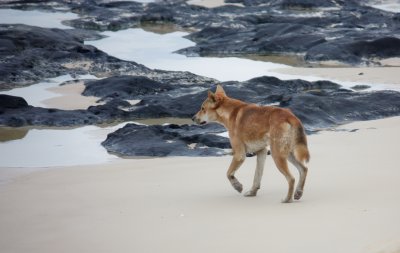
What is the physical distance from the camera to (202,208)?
8609mm

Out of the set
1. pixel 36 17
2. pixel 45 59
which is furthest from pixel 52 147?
pixel 36 17

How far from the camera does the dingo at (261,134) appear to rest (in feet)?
28.5

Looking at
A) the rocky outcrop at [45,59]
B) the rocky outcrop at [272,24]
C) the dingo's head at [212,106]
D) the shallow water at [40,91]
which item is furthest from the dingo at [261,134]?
the rocky outcrop at [272,24]

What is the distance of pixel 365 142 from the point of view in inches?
479

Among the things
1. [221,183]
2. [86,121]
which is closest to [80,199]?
[221,183]

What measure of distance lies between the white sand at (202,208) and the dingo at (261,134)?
0.32 meters

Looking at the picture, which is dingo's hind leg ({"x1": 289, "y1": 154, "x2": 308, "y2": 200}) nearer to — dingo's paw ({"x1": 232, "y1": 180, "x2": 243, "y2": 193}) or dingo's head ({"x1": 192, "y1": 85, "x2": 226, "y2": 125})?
dingo's paw ({"x1": 232, "y1": 180, "x2": 243, "y2": 193})

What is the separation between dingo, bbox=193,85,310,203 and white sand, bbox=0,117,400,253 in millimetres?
320

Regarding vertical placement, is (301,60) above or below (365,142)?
below

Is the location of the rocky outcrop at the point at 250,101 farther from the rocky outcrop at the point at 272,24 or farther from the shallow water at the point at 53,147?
the rocky outcrop at the point at 272,24

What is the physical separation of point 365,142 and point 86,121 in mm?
6382

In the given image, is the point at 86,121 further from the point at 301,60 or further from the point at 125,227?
the point at 301,60

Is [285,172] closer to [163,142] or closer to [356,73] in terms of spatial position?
[163,142]

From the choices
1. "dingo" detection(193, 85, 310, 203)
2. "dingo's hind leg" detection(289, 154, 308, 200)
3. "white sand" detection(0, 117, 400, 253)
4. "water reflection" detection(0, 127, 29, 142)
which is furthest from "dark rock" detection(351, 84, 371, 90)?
"dingo's hind leg" detection(289, 154, 308, 200)
